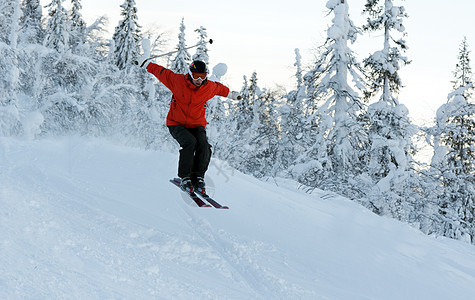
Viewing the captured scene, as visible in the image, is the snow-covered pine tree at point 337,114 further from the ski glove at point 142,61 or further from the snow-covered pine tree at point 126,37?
the snow-covered pine tree at point 126,37

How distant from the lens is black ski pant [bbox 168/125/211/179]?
20.6ft

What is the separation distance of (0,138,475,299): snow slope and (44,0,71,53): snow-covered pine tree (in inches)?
669

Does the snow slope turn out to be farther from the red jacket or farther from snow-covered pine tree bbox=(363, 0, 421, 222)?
snow-covered pine tree bbox=(363, 0, 421, 222)

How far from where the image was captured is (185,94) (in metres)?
6.25

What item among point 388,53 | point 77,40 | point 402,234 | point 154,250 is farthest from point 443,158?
point 77,40

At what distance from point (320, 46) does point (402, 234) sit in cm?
1120

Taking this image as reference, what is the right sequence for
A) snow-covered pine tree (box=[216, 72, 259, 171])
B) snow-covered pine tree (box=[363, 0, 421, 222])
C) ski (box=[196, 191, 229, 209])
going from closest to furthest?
ski (box=[196, 191, 229, 209])
snow-covered pine tree (box=[363, 0, 421, 222])
snow-covered pine tree (box=[216, 72, 259, 171])

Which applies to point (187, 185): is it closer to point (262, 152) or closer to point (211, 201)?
point (211, 201)

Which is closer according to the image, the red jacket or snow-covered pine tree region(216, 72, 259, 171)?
the red jacket

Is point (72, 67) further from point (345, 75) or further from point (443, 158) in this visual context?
point (443, 158)

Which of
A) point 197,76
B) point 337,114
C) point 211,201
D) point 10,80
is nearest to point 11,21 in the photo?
point 10,80

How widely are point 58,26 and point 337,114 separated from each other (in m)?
16.5

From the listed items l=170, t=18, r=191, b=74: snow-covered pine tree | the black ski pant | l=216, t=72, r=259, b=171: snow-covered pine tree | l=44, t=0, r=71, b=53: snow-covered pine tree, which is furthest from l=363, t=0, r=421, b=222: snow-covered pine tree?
l=44, t=0, r=71, b=53: snow-covered pine tree

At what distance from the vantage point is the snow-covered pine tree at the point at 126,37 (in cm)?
2792
